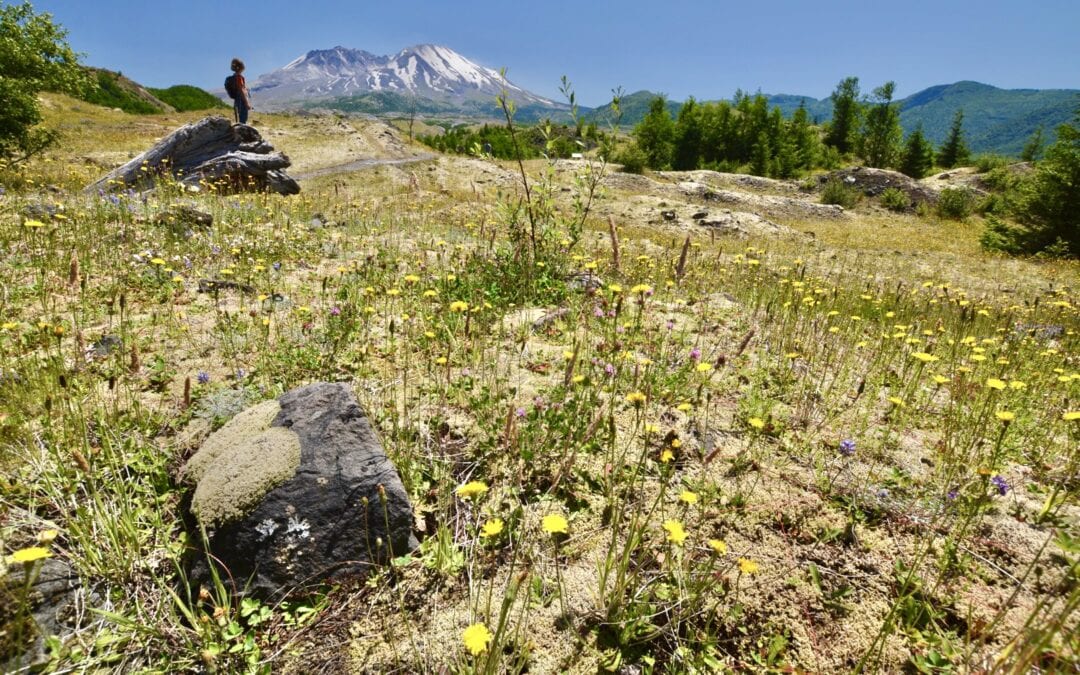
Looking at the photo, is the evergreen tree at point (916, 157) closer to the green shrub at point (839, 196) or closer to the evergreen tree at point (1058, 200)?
the green shrub at point (839, 196)

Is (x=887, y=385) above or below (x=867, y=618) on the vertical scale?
above

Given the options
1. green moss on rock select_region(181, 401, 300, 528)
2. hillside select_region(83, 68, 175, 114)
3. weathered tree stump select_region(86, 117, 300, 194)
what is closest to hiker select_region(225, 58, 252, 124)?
weathered tree stump select_region(86, 117, 300, 194)

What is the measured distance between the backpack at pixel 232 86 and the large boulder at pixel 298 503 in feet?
60.8

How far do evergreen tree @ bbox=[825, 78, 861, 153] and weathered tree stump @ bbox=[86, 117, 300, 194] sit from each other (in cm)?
5461

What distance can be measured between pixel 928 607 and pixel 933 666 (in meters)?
0.25

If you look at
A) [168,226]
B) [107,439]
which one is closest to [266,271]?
[168,226]

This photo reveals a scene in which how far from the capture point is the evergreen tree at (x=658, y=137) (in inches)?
1649

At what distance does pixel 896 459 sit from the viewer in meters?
3.66

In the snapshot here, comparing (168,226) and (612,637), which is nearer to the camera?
(612,637)

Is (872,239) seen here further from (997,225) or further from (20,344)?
(20,344)

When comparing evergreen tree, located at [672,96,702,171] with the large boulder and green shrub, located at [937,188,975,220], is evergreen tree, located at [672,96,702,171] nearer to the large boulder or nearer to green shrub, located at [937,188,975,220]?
green shrub, located at [937,188,975,220]

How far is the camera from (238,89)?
16703mm

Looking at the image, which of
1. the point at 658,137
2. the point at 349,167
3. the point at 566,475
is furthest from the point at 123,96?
the point at 566,475

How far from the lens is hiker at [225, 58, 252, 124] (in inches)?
615
